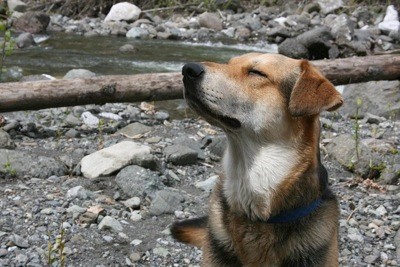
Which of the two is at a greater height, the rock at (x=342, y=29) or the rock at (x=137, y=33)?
the rock at (x=342, y=29)

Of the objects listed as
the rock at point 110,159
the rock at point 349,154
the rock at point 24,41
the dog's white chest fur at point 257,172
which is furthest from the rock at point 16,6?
the dog's white chest fur at point 257,172

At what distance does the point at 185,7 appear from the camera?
20219mm

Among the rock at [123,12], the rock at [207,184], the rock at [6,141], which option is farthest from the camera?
the rock at [123,12]

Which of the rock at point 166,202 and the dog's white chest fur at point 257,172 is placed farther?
the rock at point 166,202

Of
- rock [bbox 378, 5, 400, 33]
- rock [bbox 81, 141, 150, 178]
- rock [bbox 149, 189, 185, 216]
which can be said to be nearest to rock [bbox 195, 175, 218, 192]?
rock [bbox 149, 189, 185, 216]

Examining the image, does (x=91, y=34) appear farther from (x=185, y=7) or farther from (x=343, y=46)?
(x=343, y=46)

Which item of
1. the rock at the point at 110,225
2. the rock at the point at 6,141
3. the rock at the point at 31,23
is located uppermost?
the rock at the point at 110,225

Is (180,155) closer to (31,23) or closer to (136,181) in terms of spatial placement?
(136,181)

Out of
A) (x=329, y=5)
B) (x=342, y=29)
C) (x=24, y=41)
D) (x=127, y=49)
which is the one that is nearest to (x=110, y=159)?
(x=127, y=49)

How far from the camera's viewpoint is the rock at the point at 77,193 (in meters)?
5.60

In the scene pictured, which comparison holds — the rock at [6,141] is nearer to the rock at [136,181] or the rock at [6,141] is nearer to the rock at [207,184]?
the rock at [136,181]

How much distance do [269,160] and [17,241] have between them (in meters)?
2.08

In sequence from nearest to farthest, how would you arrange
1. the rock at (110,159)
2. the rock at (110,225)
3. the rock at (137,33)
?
1. the rock at (110,225)
2. the rock at (110,159)
3. the rock at (137,33)

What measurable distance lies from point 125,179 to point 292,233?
2.34 metres
